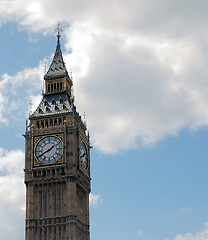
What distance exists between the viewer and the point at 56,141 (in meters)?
124

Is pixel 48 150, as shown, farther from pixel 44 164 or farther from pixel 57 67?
pixel 57 67

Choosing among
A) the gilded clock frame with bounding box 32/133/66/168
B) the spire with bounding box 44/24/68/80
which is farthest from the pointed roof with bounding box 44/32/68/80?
the gilded clock frame with bounding box 32/133/66/168

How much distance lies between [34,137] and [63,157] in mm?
8048

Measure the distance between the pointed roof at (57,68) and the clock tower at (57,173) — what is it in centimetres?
563

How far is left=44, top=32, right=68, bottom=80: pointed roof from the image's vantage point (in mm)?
134625

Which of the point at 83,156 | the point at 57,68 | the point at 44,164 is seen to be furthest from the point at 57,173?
the point at 57,68

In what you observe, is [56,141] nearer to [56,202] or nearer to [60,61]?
[56,202]

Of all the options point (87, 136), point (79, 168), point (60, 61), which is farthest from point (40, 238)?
point (60, 61)

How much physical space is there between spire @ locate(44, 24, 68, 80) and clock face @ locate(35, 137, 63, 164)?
16293mm

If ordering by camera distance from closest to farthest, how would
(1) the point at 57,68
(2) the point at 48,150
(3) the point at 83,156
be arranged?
1. (2) the point at 48,150
2. (3) the point at 83,156
3. (1) the point at 57,68

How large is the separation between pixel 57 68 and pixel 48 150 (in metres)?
21.5

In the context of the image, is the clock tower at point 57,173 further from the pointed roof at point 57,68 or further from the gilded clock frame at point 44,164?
the pointed roof at point 57,68

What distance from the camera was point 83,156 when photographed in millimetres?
127562

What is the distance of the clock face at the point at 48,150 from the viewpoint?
123 metres
